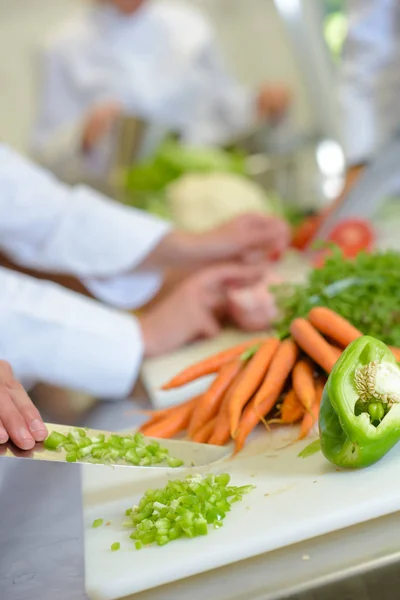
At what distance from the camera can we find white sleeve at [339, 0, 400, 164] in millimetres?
2078

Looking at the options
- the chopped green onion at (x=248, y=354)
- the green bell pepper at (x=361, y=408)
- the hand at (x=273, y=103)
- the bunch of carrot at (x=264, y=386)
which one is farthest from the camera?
the hand at (x=273, y=103)

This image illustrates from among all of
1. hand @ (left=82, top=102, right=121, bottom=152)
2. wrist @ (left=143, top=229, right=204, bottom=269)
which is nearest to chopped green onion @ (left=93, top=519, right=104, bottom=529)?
wrist @ (left=143, top=229, right=204, bottom=269)

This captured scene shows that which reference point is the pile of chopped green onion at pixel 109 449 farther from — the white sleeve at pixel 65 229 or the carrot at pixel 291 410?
the white sleeve at pixel 65 229

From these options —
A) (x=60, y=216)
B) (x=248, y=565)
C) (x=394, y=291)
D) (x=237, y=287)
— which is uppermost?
(x=394, y=291)

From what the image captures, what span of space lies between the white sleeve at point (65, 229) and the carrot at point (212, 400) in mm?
587

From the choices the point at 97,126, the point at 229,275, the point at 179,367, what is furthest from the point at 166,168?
the point at 179,367

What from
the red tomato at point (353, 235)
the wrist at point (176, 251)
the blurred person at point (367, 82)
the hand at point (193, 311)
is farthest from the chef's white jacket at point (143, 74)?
the hand at point (193, 311)

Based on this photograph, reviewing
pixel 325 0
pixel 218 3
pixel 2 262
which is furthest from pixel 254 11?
pixel 2 262

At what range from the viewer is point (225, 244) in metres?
1.71

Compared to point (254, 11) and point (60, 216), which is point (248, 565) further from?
point (254, 11)

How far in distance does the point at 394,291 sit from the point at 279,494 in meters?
0.47

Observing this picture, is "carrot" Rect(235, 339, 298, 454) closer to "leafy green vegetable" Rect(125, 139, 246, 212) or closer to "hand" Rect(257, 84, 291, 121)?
"leafy green vegetable" Rect(125, 139, 246, 212)

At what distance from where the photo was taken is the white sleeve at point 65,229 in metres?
1.55

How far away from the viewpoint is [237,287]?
1630mm
